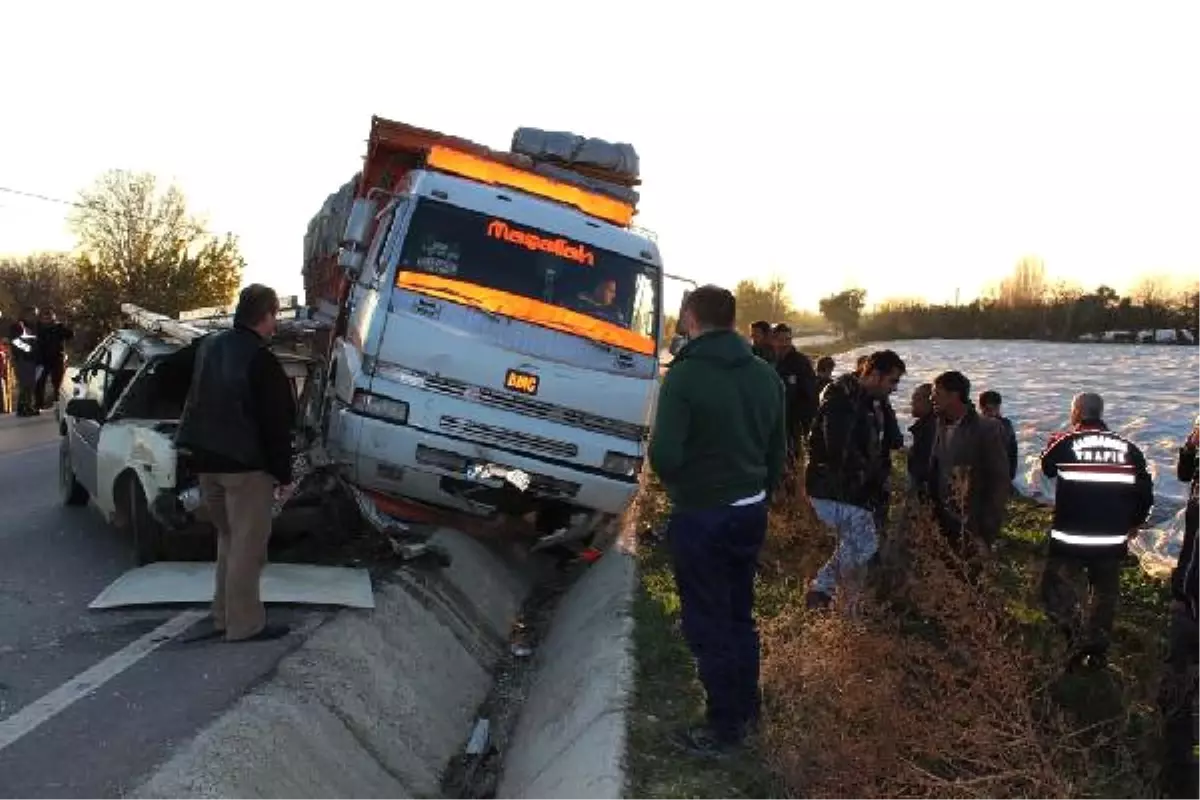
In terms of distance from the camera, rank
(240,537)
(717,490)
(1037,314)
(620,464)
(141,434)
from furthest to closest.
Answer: (1037,314) < (620,464) < (141,434) < (240,537) < (717,490)

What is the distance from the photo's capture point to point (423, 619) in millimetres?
6914

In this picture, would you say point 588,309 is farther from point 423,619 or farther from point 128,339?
point 128,339

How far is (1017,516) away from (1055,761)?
9.56 metres

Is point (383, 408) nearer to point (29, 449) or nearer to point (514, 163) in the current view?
point (514, 163)

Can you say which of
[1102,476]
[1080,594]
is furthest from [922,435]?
[1080,594]

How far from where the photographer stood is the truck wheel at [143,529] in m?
7.43

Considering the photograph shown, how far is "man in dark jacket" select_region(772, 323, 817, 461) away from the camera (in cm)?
1112

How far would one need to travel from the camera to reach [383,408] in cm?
744

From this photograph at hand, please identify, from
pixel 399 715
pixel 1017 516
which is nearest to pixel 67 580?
pixel 399 715

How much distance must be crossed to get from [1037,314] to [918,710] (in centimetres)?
3532

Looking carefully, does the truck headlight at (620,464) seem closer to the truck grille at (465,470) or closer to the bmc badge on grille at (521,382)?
the truck grille at (465,470)

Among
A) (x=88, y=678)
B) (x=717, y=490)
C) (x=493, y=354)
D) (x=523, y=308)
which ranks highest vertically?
(x=523, y=308)

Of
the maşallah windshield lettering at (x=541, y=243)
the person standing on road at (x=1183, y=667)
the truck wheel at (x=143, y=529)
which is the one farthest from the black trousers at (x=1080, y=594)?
the truck wheel at (x=143, y=529)

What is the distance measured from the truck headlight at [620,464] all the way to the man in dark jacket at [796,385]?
11.7 feet
